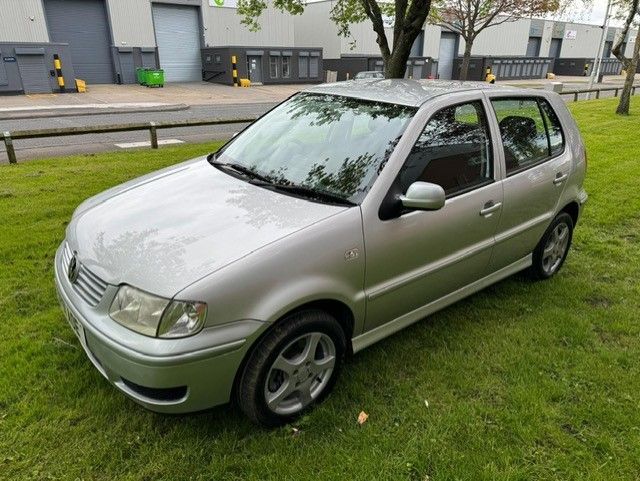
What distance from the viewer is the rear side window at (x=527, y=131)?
3.69 metres

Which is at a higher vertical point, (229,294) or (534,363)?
(229,294)

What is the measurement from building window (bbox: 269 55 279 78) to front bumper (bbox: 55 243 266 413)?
3033cm

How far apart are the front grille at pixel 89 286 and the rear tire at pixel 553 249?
3.40 meters

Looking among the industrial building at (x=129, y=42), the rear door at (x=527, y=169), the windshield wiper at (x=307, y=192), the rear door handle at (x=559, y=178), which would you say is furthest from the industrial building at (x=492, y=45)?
the windshield wiper at (x=307, y=192)

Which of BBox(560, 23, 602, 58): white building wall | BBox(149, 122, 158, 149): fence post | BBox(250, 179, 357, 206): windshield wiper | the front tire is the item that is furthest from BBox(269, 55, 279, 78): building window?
BBox(560, 23, 602, 58): white building wall

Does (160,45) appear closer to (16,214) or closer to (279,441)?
(16,214)

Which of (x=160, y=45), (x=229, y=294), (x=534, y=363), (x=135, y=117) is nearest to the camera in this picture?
(x=229, y=294)

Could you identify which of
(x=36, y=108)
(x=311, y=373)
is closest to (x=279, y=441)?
(x=311, y=373)

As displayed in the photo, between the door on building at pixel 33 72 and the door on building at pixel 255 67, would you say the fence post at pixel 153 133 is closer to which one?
the door on building at pixel 33 72

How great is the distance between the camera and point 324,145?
325 cm

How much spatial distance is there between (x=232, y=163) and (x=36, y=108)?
16.6 meters

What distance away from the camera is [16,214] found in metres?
5.55

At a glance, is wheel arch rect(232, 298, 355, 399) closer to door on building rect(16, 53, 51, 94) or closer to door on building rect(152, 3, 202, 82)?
door on building rect(16, 53, 51, 94)

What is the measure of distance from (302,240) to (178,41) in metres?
31.5
